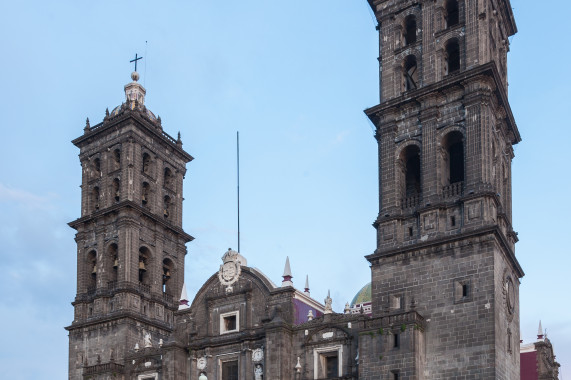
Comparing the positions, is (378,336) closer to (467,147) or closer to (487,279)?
(487,279)

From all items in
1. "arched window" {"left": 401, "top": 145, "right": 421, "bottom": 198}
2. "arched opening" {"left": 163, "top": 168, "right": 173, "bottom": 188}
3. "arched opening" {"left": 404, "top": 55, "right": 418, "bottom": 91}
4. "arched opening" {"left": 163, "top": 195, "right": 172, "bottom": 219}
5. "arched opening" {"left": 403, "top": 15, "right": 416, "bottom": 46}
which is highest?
"arched opening" {"left": 403, "top": 15, "right": 416, "bottom": 46}

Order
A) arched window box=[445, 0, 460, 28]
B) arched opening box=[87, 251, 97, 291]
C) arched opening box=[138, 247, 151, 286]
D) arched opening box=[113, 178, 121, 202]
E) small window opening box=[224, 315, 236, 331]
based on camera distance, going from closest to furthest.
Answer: arched window box=[445, 0, 460, 28], small window opening box=[224, 315, 236, 331], arched opening box=[138, 247, 151, 286], arched opening box=[87, 251, 97, 291], arched opening box=[113, 178, 121, 202]

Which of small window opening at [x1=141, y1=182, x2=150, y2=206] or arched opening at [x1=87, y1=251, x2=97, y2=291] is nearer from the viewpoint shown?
arched opening at [x1=87, y1=251, x2=97, y2=291]

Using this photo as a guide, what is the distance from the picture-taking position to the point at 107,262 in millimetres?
61156

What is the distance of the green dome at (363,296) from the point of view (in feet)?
216

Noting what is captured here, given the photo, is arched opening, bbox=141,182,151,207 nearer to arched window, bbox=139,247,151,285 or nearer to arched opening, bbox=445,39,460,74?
arched window, bbox=139,247,151,285

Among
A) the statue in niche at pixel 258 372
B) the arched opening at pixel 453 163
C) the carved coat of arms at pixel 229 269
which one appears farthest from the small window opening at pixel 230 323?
the arched opening at pixel 453 163

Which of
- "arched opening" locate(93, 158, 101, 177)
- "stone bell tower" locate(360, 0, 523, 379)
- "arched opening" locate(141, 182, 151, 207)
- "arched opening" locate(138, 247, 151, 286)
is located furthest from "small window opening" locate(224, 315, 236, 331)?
"arched opening" locate(93, 158, 101, 177)

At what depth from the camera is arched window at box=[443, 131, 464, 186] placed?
4844cm

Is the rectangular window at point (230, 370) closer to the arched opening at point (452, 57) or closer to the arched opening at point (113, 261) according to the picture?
the arched opening at point (113, 261)

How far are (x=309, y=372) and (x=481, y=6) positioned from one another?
22.0 meters

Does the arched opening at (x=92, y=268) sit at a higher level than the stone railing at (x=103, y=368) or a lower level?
higher

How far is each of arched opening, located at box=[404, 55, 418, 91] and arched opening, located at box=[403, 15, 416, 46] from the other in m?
1.36

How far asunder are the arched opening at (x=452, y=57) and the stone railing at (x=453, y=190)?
23.5ft
